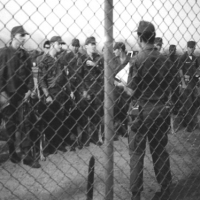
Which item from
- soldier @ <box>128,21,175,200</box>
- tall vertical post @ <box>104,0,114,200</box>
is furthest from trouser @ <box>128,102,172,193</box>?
tall vertical post @ <box>104,0,114,200</box>

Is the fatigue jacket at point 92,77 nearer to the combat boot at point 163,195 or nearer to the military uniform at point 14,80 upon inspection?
the military uniform at point 14,80

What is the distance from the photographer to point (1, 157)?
17.0ft

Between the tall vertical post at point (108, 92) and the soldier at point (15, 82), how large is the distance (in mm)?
1307

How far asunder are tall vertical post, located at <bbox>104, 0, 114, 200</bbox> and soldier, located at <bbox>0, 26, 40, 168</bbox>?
1.31 meters

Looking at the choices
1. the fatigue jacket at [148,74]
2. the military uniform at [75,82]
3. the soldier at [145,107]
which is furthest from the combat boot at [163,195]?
the military uniform at [75,82]

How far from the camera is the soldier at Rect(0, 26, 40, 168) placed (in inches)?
135

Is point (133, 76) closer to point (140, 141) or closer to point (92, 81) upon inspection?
point (140, 141)

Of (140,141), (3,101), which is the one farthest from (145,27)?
(3,101)

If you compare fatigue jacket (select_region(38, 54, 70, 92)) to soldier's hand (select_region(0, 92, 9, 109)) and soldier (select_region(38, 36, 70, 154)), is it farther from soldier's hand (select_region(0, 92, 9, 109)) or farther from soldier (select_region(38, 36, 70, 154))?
soldier's hand (select_region(0, 92, 9, 109))

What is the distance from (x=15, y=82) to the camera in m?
3.61

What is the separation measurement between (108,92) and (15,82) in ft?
6.20

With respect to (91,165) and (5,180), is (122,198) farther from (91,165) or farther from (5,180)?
(5,180)

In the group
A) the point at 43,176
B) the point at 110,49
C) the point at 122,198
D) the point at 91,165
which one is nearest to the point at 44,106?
the point at 43,176

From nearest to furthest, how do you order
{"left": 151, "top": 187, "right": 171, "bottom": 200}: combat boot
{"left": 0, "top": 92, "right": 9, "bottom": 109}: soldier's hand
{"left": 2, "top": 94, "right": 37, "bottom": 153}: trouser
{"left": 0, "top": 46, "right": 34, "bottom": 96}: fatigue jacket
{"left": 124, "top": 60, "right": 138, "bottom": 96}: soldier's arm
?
1. {"left": 124, "top": 60, "right": 138, "bottom": 96}: soldier's arm
2. {"left": 151, "top": 187, "right": 171, "bottom": 200}: combat boot
3. {"left": 0, "top": 46, "right": 34, "bottom": 96}: fatigue jacket
4. {"left": 0, "top": 92, "right": 9, "bottom": 109}: soldier's hand
5. {"left": 2, "top": 94, "right": 37, "bottom": 153}: trouser
